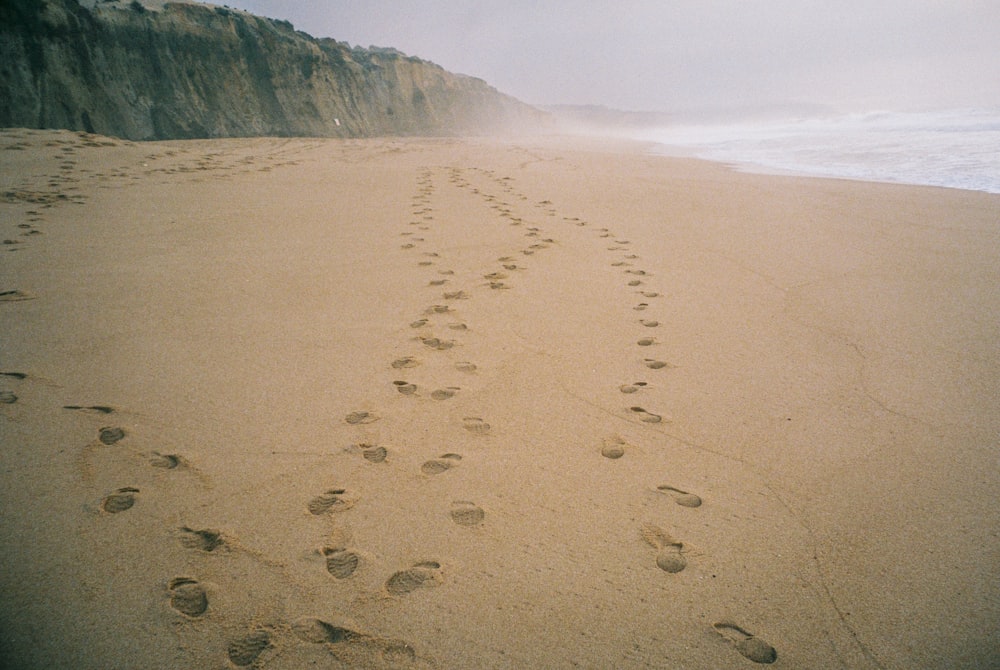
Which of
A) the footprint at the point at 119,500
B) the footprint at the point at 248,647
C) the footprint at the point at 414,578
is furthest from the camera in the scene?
the footprint at the point at 119,500

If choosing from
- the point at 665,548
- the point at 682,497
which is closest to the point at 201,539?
the point at 665,548

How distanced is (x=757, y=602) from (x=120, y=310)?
2.88m

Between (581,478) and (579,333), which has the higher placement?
(579,333)

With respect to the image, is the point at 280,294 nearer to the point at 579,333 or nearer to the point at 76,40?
the point at 579,333

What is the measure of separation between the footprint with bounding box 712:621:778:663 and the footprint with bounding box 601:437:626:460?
0.54 meters

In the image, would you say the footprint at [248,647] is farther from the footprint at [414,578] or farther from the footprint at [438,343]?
the footprint at [438,343]

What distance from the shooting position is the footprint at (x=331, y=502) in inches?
48.9

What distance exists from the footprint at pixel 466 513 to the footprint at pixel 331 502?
0.92 feet

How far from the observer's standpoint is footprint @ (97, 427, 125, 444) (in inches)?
56.7

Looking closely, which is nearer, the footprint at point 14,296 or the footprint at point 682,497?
the footprint at point 682,497

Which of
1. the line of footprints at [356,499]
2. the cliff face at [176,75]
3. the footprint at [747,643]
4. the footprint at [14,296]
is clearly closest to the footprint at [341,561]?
the line of footprints at [356,499]

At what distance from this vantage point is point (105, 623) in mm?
946

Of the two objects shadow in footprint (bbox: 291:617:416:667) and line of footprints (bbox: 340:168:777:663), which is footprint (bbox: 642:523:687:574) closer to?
line of footprints (bbox: 340:168:777:663)

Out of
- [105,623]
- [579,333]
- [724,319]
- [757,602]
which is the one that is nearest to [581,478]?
[757,602]
